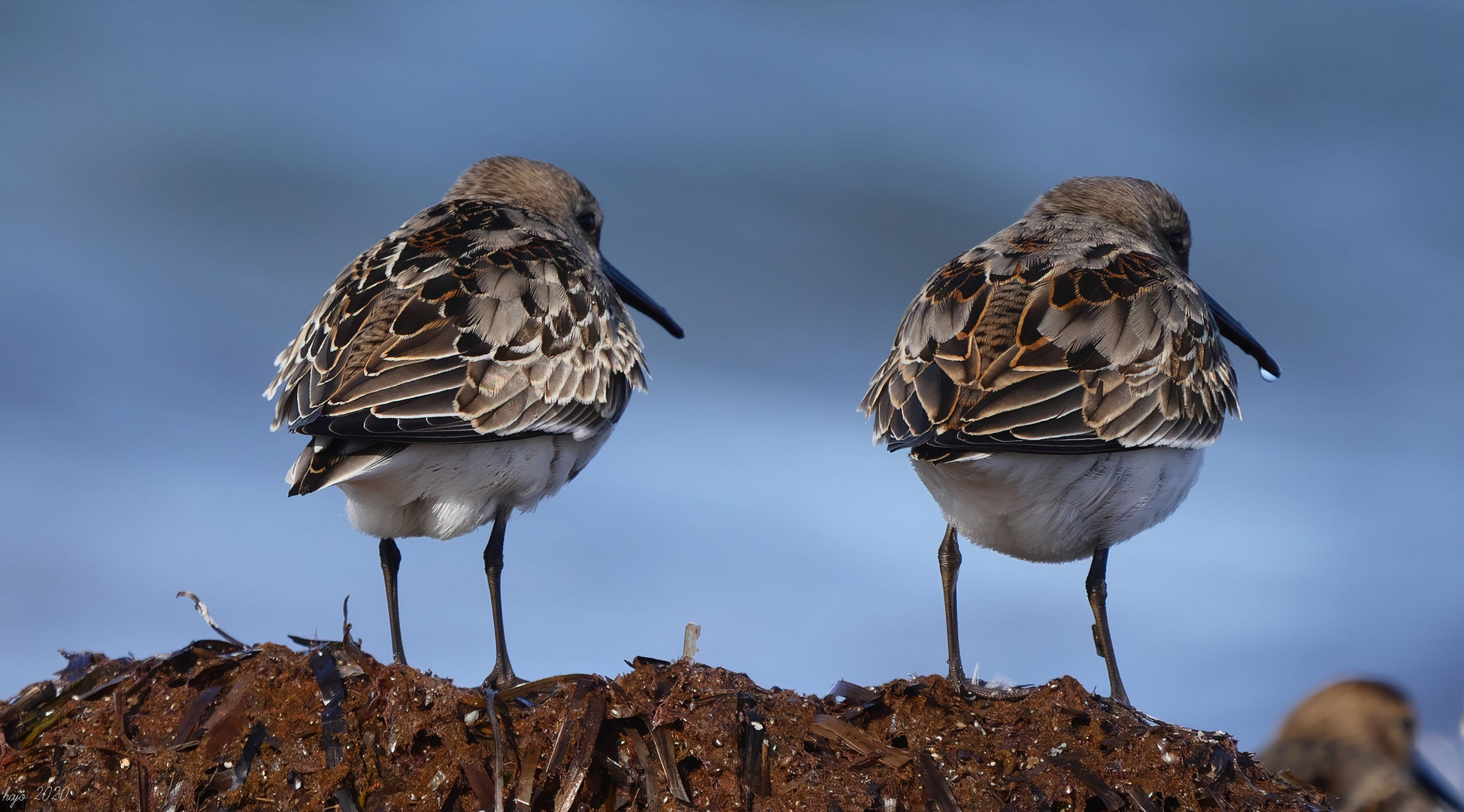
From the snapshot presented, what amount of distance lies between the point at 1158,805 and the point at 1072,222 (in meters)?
4.75

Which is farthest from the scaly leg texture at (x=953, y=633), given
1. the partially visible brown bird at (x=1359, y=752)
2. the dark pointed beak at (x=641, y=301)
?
the dark pointed beak at (x=641, y=301)

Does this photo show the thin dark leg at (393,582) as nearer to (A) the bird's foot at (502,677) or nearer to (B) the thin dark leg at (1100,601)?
(A) the bird's foot at (502,677)

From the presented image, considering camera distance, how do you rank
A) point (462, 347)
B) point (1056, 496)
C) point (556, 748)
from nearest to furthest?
point (556, 748)
point (1056, 496)
point (462, 347)

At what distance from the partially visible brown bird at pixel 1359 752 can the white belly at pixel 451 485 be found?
373 centimetres

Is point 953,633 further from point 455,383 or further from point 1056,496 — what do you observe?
point 455,383

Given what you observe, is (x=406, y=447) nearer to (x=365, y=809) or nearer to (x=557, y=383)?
(x=557, y=383)

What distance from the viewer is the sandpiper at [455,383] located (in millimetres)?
5996

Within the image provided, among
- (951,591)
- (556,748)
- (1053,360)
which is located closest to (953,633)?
(951,591)

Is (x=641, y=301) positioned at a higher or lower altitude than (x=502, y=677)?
higher

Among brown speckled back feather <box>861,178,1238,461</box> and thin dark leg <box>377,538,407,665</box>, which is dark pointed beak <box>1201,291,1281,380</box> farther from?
thin dark leg <box>377,538,407,665</box>

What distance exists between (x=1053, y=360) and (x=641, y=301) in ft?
14.4

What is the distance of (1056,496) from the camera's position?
6023mm

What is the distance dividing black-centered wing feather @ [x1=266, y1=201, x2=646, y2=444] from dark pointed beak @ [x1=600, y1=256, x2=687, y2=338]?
73.5 inches

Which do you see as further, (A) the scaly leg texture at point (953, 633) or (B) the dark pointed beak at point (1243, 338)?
(B) the dark pointed beak at point (1243, 338)
